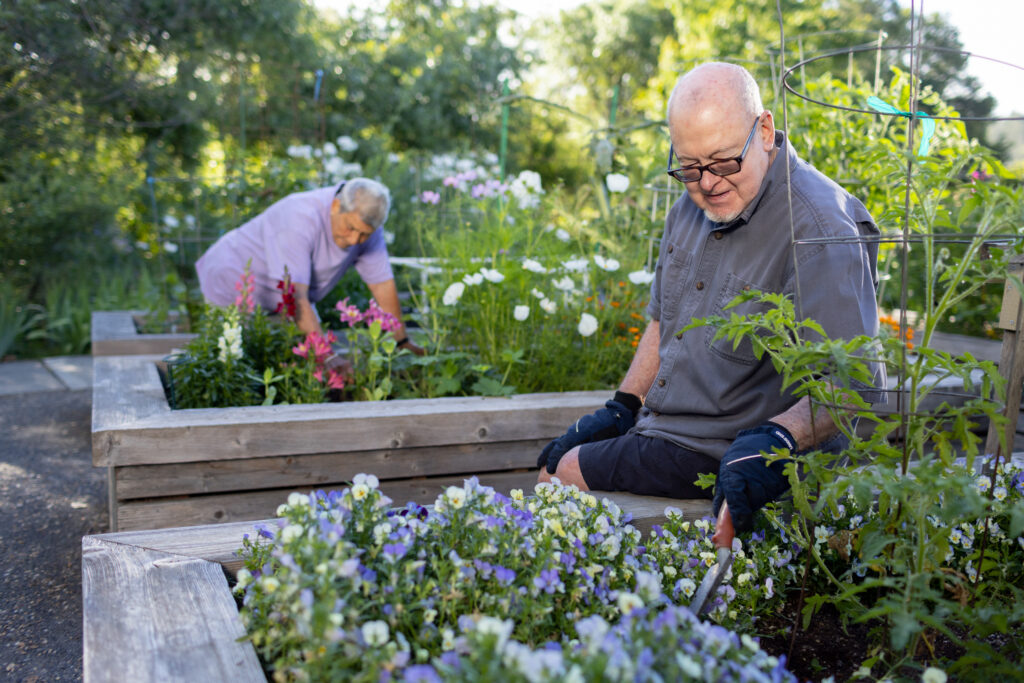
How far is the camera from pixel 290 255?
11.5ft

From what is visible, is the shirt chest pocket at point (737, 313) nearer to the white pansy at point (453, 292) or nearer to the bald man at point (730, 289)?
the bald man at point (730, 289)

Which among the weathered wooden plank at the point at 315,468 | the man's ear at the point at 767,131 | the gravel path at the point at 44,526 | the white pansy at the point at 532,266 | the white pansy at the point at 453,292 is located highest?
the man's ear at the point at 767,131

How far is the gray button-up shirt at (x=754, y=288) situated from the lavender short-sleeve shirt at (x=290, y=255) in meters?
2.03

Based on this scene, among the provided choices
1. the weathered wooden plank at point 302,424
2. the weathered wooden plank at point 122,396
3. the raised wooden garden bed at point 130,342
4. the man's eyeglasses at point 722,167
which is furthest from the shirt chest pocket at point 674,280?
the raised wooden garden bed at point 130,342

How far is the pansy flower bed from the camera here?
92 centimetres

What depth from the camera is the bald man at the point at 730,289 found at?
1694mm

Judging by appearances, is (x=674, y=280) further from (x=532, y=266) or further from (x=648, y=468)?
(x=532, y=266)

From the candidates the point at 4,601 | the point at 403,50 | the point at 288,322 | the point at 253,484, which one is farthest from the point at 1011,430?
the point at 403,50

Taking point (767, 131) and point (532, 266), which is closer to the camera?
point (767, 131)

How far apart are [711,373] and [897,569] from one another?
0.82 metres

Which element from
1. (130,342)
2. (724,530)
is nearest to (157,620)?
(724,530)

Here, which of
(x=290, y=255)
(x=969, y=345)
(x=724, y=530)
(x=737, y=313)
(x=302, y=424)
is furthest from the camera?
(x=969, y=345)

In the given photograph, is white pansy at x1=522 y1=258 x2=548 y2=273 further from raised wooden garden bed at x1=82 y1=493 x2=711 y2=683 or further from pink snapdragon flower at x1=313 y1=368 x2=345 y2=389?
raised wooden garden bed at x1=82 y1=493 x2=711 y2=683

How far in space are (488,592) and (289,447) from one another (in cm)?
131
